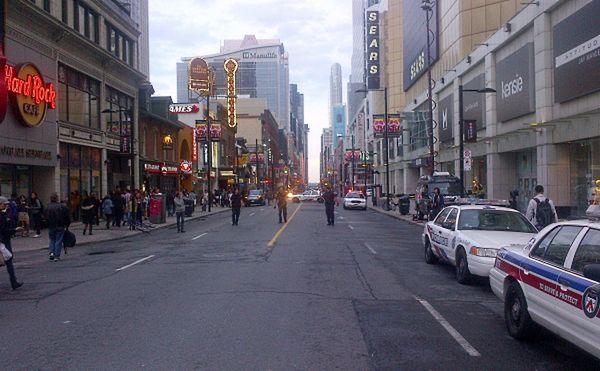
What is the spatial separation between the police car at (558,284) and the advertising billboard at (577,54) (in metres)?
16.7

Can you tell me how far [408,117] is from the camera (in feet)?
187

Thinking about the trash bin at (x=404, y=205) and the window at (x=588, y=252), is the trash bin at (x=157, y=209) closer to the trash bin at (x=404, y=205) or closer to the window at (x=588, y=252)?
the trash bin at (x=404, y=205)

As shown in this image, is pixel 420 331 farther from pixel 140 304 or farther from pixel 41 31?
pixel 41 31

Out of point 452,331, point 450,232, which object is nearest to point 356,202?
point 450,232

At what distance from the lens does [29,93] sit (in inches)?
1032

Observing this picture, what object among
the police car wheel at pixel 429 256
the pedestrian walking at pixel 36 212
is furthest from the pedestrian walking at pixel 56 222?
the police car wheel at pixel 429 256

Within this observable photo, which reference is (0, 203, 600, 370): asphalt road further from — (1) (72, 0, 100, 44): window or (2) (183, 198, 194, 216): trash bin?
(2) (183, 198, 194, 216): trash bin

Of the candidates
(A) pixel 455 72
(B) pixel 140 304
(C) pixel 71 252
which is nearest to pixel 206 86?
(A) pixel 455 72

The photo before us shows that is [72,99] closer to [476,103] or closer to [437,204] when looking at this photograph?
[437,204]

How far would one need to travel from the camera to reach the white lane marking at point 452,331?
6.95 metres

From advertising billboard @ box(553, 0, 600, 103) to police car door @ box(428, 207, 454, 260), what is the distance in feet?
36.1

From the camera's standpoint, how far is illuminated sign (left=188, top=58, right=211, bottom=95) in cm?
6550

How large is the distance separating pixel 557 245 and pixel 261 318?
3923 mm

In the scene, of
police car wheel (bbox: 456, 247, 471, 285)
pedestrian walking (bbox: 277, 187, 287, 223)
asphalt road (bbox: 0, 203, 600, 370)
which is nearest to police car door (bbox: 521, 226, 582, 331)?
asphalt road (bbox: 0, 203, 600, 370)
